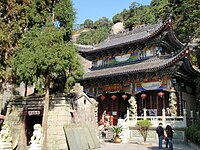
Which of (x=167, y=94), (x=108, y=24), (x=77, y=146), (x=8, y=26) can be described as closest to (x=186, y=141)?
(x=167, y=94)

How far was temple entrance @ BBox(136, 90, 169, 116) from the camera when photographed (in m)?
16.4

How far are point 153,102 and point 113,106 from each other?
3.55 m

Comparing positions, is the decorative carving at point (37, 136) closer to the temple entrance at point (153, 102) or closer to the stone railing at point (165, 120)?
the stone railing at point (165, 120)

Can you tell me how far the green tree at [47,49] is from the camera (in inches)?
372

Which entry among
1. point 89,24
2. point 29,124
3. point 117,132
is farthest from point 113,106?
point 89,24

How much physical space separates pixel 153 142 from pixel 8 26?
33.8 feet

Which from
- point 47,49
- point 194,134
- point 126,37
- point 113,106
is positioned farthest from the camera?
point 126,37

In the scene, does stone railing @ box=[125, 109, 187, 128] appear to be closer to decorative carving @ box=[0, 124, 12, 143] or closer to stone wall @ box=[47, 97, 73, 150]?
stone wall @ box=[47, 97, 73, 150]

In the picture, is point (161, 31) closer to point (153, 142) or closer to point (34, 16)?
point (153, 142)

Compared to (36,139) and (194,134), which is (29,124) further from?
(194,134)

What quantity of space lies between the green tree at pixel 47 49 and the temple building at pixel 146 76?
689 centimetres

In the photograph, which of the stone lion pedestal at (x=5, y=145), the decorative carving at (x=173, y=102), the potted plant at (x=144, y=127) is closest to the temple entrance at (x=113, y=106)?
the decorative carving at (x=173, y=102)

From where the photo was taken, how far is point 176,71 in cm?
1531

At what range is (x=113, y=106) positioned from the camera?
18969 mm
